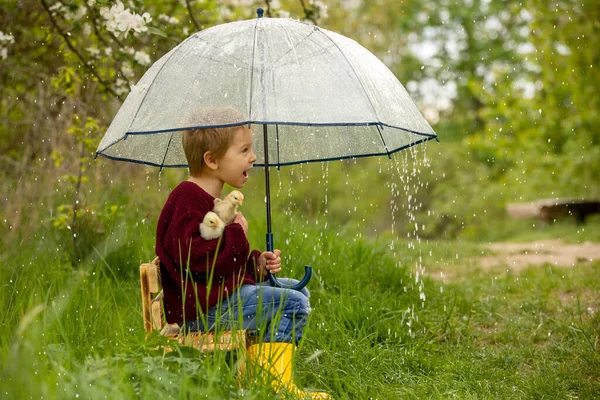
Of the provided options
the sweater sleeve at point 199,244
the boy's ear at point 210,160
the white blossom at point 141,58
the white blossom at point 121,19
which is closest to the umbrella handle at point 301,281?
the sweater sleeve at point 199,244

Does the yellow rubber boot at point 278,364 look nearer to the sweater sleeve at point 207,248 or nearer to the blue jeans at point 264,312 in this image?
the blue jeans at point 264,312

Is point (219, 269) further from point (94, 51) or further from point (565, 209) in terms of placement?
point (565, 209)

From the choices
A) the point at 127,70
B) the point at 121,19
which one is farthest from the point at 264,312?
the point at 127,70

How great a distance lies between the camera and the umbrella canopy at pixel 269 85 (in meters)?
3.01

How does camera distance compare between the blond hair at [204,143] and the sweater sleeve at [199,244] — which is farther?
the blond hair at [204,143]

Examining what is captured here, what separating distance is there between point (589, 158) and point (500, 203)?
2.70m

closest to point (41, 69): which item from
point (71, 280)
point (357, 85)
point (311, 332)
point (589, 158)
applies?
point (71, 280)

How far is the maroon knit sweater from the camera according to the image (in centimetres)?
313

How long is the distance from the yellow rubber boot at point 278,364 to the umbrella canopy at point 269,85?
39.2 inches

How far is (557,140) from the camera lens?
14.2 meters

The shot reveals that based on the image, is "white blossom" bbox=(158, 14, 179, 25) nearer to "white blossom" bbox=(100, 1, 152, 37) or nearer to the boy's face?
"white blossom" bbox=(100, 1, 152, 37)

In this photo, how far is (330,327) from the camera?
4.20 metres

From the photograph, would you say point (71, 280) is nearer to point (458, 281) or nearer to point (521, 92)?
point (458, 281)

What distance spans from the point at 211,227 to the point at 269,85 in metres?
0.65
